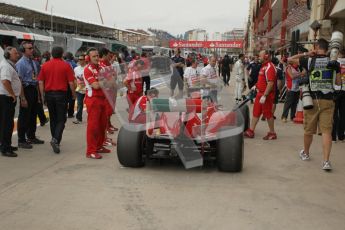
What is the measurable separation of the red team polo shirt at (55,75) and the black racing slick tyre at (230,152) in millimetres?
2829

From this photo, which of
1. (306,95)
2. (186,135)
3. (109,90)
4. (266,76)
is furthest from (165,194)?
(266,76)

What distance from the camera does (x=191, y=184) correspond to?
5602mm

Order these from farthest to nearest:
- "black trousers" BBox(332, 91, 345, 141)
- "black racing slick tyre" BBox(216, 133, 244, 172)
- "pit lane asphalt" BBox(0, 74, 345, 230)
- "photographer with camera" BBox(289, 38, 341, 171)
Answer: "black trousers" BBox(332, 91, 345, 141)
"photographer with camera" BBox(289, 38, 341, 171)
"black racing slick tyre" BBox(216, 133, 244, 172)
"pit lane asphalt" BBox(0, 74, 345, 230)

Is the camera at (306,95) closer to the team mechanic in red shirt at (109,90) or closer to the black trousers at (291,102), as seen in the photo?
the team mechanic in red shirt at (109,90)

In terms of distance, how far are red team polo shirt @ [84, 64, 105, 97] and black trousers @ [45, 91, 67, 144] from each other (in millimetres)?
Result: 643

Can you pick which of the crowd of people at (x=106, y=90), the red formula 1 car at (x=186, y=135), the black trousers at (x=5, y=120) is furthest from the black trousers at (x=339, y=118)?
the black trousers at (x=5, y=120)

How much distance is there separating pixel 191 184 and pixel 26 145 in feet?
11.3

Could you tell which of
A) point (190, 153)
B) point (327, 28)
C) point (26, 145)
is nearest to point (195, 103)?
point (190, 153)

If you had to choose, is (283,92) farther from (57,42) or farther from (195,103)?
(57,42)

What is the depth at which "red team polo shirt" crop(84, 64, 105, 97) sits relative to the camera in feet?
22.2

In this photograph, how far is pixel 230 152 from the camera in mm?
6004

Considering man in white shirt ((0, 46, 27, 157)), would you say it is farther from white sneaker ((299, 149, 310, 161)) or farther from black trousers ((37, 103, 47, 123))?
white sneaker ((299, 149, 310, 161))

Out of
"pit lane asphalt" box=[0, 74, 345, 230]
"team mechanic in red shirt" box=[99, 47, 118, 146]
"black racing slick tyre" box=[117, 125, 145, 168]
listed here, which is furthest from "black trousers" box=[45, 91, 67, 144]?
"black racing slick tyre" box=[117, 125, 145, 168]

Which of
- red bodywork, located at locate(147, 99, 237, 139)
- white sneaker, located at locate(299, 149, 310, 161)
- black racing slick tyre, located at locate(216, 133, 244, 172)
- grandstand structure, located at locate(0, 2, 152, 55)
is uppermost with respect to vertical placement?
grandstand structure, located at locate(0, 2, 152, 55)
